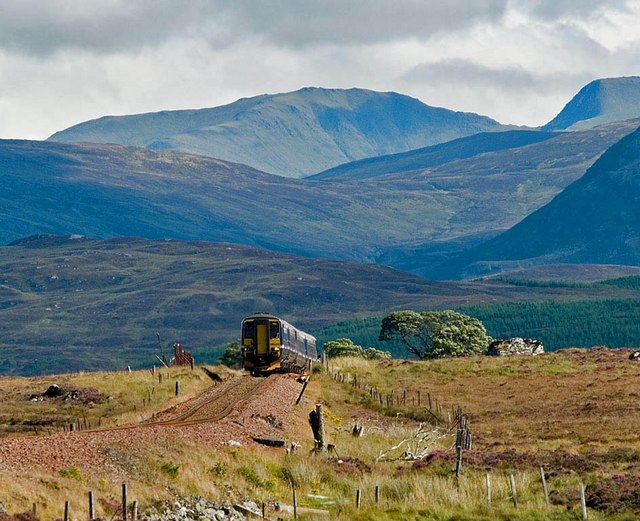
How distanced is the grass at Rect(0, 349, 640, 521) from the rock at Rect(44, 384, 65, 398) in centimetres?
262

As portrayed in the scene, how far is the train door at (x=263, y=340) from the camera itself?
76.3m

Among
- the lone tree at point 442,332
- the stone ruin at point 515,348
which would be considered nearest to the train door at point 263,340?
the stone ruin at point 515,348

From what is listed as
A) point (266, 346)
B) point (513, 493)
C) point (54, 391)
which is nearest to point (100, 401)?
point (54, 391)

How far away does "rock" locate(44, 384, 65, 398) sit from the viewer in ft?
218

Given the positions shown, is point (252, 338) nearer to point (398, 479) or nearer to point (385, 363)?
point (385, 363)

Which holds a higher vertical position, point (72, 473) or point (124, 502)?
point (72, 473)

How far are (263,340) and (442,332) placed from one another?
49.8 meters

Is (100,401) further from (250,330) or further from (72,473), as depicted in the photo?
(72,473)

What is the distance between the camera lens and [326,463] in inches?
1652

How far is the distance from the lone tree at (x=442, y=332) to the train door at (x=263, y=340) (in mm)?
41578

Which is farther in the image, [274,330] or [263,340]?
[274,330]

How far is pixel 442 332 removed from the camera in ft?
406

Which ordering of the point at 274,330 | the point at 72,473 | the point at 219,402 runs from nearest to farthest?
the point at 72,473, the point at 219,402, the point at 274,330

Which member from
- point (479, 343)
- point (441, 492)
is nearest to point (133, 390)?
point (441, 492)
